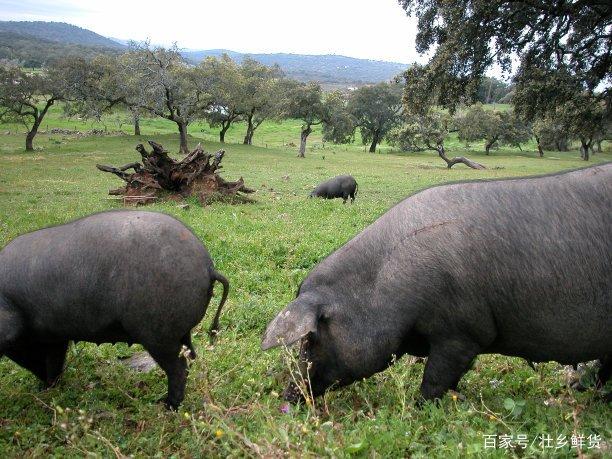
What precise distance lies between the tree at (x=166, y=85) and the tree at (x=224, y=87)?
1.06 meters

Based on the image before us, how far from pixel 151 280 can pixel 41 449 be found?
1322mm

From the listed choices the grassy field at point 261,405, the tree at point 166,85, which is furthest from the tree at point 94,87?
the grassy field at point 261,405

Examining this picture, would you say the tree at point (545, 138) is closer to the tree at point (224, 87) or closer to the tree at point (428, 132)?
the tree at point (428, 132)

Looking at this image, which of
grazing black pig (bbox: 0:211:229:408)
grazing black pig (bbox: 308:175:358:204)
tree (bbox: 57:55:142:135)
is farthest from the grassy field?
tree (bbox: 57:55:142:135)

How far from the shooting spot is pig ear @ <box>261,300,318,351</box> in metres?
3.43

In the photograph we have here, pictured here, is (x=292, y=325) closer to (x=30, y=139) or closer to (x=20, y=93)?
(x=30, y=139)

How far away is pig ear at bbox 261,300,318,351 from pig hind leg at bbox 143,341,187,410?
Result: 1.01 meters

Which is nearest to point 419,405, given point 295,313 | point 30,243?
point 295,313

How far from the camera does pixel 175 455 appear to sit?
10.8 ft

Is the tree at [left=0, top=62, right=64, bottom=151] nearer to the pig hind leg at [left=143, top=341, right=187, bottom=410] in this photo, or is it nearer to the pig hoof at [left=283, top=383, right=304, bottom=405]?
the pig hind leg at [left=143, top=341, right=187, bottom=410]

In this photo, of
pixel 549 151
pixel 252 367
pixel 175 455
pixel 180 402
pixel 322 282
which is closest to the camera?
pixel 175 455

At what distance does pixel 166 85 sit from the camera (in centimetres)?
3594

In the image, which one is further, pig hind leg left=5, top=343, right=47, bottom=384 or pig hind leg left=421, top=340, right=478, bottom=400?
pig hind leg left=5, top=343, right=47, bottom=384

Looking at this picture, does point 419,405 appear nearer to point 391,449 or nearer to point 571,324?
point 391,449
